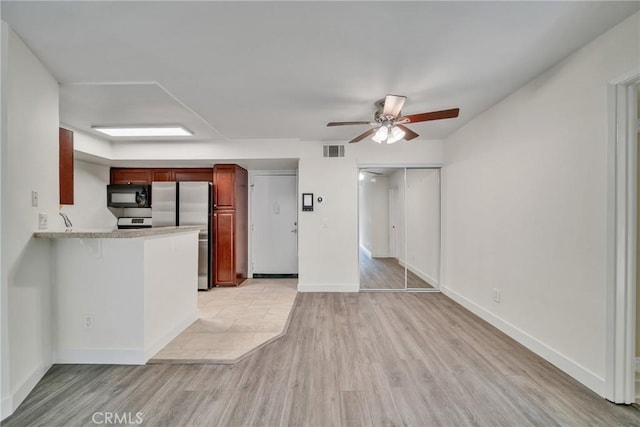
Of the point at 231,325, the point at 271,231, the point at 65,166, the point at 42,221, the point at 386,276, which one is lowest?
the point at 231,325

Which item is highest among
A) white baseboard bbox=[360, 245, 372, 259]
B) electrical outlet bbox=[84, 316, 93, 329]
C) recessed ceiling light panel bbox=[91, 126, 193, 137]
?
recessed ceiling light panel bbox=[91, 126, 193, 137]

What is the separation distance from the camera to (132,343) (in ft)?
7.26

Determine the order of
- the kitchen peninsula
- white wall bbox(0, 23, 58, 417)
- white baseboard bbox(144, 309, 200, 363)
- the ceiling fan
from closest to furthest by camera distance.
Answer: white wall bbox(0, 23, 58, 417) < the kitchen peninsula < white baseboard bbox(144, 309, 200, 363) < the ceiling fan

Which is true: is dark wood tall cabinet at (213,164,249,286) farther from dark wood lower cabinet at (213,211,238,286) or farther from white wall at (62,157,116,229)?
white wall at (62,157,116,229)

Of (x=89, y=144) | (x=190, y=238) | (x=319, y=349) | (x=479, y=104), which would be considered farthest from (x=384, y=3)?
(x=89, y=144)

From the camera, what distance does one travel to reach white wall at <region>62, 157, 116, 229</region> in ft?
13.6

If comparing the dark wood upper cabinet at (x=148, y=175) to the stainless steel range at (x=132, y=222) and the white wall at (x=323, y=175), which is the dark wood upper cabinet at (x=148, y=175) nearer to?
the white wall at (x=323, y=175)

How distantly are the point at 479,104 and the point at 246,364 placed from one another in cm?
345

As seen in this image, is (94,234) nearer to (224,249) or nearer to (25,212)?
(25,212)

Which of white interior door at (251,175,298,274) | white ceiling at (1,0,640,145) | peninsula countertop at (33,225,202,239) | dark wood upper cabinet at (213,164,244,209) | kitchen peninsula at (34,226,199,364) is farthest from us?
white interior door at (251,175,298,274)

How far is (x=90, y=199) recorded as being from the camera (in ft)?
14.4

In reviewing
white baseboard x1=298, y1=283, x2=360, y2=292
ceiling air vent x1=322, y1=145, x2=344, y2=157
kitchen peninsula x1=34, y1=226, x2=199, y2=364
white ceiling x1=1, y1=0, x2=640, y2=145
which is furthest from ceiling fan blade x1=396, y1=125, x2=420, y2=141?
kitchen peninsula x1=34, y1=226, x2=199, y2=364

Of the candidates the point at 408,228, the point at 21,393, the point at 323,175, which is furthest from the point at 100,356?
the point at 408,228

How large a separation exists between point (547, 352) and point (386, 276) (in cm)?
265
